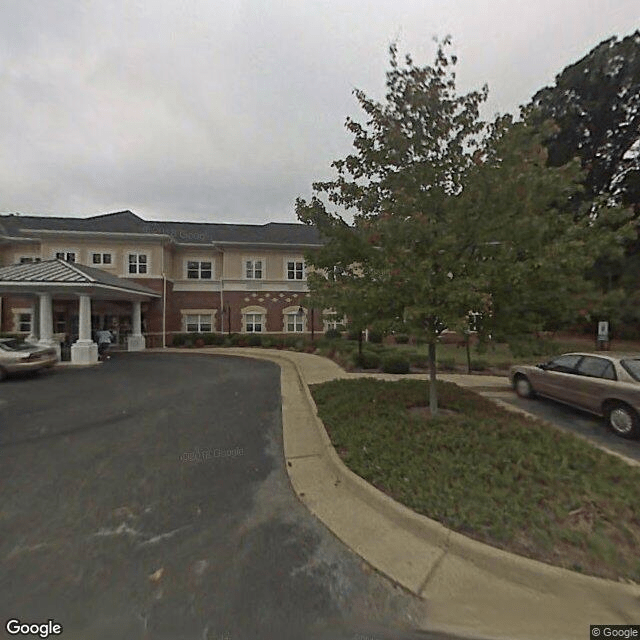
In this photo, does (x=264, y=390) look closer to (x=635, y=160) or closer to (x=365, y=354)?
(x=365, y=354)

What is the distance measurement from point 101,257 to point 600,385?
26.7 meters

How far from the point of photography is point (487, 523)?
3.11 metres

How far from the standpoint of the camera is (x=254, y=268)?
2498 cm

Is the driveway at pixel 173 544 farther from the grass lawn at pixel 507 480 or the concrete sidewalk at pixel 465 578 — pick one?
the grass lawn at pixel 507 480

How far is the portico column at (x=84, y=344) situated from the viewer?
1566 cm

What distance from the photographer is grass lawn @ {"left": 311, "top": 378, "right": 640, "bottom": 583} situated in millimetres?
2859

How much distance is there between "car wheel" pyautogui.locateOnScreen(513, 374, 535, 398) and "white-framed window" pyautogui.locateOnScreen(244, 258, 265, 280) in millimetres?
19224

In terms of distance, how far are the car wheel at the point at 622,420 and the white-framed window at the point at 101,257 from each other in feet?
86.4

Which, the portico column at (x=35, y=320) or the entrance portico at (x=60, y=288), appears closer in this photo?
the entrance portico at (x=60, y=288)

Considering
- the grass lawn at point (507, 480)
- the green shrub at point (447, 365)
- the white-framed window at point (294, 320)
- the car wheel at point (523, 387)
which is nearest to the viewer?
the grass lawn at point (507, 480)

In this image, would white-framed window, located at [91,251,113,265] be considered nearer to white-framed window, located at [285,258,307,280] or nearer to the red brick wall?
the red brick wall

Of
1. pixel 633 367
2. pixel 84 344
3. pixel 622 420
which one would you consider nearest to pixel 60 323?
pixel 84 344

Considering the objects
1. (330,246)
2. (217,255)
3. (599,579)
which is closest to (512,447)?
(599,579)

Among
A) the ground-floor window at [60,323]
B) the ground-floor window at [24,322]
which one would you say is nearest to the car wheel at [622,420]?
the ground-floor window at [60,323]
